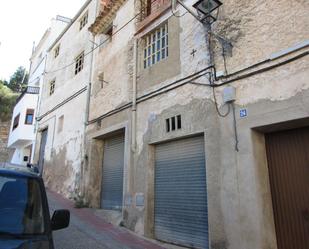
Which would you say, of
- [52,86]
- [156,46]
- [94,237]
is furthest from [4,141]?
[94,237]

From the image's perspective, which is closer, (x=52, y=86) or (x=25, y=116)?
(x=52, y=86)

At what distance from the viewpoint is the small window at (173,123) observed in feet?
23.9

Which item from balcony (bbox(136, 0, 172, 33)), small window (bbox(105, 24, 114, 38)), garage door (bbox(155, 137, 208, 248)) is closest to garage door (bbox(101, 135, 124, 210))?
garage door (bbox(155, 137, 208, 248))

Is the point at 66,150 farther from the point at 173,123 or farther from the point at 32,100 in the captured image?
the point at 32,100

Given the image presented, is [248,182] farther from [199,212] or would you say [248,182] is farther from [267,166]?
[199,212]

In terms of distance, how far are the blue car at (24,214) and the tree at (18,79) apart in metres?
37.2

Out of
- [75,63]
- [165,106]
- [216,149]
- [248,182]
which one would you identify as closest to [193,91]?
[165,106]

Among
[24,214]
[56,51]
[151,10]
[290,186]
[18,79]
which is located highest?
[18,79]

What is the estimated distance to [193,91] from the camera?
277 inches

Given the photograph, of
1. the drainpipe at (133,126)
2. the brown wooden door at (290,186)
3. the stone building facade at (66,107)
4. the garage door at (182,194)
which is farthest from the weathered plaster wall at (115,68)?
the brown wooden door at (290,186)

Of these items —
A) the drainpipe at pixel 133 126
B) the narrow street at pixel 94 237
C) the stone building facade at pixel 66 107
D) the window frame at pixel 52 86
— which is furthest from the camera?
the window frame at pixel 52 86

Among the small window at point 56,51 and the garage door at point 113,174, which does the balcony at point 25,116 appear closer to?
the small window at point 56,51

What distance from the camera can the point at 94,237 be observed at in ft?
22.4

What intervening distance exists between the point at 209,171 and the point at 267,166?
47.8 inches
